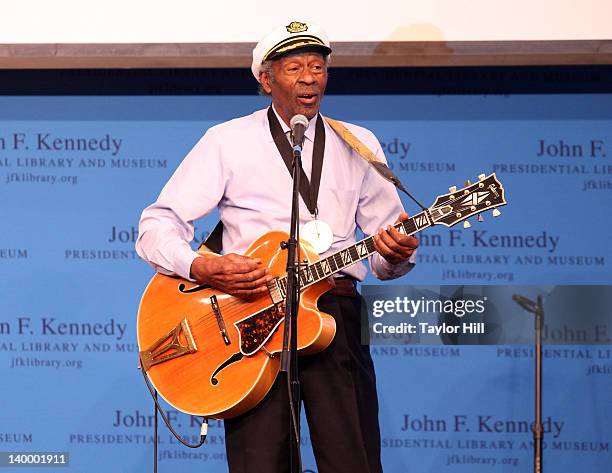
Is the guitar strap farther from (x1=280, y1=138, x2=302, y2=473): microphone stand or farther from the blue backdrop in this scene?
the blue backdrop

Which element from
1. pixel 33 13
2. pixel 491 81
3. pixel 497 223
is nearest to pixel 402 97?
pixel 491 81

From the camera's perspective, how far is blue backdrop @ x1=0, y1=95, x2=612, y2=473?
5082 millimetres

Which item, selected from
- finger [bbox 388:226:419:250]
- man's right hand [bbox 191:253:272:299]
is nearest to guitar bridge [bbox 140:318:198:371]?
man's right hand [bbox 191:253:272:299]

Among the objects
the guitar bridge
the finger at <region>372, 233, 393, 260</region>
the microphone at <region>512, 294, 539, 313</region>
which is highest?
the finger at <region>372, 233, 393, 260</region>

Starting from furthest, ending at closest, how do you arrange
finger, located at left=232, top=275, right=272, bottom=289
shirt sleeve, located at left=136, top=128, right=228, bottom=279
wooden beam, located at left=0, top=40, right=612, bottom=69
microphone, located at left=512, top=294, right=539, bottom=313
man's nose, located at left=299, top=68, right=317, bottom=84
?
microphone, located at left=512, top=294, right=539, bottom=313 → wooden beam, located at left=0, top=40, right=612, bottom=69 → shirt sleeve, located at left=136, top=128, right=228, bottom=279 → man's nose, located at left=299, top=68, right=317, bottom=84 → finger, located at left=232, top=275, right=272, bottom=289

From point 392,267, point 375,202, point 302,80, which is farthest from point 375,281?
point 302,80

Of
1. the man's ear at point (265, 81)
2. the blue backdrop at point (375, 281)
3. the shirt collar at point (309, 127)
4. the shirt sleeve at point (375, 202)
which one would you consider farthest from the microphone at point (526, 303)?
the man's ear at point (265, 81)

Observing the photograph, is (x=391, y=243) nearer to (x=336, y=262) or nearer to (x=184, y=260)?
(x=336, y=262)

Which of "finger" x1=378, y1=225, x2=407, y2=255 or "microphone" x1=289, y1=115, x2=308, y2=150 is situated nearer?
"microphone" x1=289, y1=115, x2=308, y2=150

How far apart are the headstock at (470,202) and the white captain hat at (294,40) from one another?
69 centimetres

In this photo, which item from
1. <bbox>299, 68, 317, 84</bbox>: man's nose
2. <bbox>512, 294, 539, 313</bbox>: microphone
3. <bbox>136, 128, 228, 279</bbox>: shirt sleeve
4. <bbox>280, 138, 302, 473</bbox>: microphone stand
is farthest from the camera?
<bbox>512, 294, 539, 313</bbox>: microphone

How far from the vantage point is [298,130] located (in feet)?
10.1

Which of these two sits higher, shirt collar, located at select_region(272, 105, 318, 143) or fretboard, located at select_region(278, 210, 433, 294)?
shirt collar, located at select_region(272, 105, 318, 143)

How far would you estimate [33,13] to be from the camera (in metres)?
4.95
